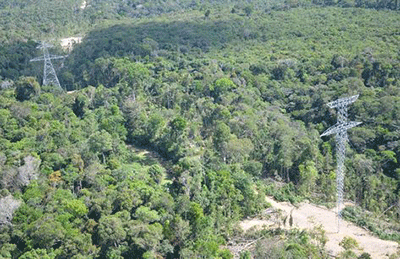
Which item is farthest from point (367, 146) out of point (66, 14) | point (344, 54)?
point (66, 14)

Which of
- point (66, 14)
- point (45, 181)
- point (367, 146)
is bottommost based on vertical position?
point (367, 146)

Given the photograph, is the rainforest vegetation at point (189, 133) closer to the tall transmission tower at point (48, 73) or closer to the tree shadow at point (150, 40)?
the tree shadow at point (150, 40)

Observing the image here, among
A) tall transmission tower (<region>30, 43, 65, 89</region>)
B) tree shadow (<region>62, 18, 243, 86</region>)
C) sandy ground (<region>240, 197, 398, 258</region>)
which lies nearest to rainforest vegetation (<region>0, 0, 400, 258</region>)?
tree shadow (<region>62, 18, 243, 86</region>)

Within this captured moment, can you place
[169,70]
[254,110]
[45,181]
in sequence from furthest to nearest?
1. [169,70]
2. [254,110]
3. [45,181]

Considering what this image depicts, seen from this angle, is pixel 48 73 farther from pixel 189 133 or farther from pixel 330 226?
pixel 330 226

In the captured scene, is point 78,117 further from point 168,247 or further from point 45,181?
point 168,247

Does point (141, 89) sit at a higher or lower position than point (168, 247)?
higher

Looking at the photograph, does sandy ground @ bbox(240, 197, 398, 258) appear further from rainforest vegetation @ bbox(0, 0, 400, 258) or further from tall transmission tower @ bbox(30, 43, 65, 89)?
tall transmission tower @ bbox(30, 43, 65, 89)

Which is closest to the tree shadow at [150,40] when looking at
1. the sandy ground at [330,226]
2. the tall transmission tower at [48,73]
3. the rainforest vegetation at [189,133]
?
the rainforest vegetation at [189,133]
